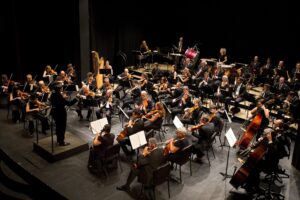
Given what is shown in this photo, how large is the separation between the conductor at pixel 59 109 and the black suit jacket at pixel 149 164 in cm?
267

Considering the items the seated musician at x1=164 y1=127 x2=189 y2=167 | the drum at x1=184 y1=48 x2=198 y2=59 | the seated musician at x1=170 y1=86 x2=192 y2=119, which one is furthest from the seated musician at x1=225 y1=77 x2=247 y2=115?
the seated musician at x1=164 y1=127 x2=189 y2=167

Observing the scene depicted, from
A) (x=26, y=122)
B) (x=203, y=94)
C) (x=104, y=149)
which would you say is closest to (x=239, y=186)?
(x=104, y=149)

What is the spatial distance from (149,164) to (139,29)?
40.9 ft

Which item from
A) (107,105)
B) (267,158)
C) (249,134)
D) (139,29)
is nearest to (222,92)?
(249,134)

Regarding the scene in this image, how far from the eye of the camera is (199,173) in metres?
8.25

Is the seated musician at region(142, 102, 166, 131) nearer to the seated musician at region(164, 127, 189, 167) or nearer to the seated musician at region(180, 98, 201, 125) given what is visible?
the seated musician at region(180, 98, 201, 125)

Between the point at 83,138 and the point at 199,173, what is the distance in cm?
370

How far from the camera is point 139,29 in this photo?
1834 cm

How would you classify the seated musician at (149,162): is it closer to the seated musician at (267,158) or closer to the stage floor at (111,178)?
the stage floor at (111,178)

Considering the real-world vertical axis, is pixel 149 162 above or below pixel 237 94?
below

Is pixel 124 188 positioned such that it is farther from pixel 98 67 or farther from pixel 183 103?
pixel 98 67

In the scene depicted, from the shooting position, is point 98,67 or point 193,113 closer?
point 193,113

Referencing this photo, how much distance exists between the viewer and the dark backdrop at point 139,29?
46.5ft

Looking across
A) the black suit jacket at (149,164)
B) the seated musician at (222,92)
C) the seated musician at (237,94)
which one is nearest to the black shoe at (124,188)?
the black suit jacket at (149,164)
